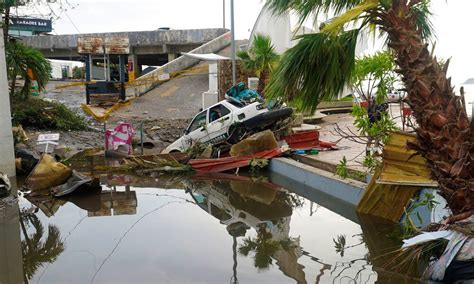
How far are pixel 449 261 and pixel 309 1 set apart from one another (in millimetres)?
3627

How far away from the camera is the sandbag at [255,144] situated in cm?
1298

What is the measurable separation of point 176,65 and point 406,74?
29.9 m

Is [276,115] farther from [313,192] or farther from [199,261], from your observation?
[199,261]

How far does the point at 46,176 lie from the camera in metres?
10.9

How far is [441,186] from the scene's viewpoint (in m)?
4.96

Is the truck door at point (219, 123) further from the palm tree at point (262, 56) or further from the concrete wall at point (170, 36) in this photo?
the concrete wall at point (170, 36)

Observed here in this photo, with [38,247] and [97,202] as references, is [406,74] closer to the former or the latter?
[38,247]

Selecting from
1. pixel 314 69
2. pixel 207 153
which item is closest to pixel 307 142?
pixel 207 153

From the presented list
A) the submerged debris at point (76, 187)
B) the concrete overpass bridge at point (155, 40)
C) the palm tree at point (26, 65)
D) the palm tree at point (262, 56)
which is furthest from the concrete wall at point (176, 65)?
the submerged debris at point (76, 187)

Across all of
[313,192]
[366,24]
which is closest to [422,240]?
[366,24]

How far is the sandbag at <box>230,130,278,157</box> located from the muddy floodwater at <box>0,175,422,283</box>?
255 cm

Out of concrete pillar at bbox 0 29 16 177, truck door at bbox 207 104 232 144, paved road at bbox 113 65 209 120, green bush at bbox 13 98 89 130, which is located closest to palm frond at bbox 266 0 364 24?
truck door at bbox 207 104 232 144

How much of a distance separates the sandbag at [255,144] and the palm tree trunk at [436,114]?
25.2 ft

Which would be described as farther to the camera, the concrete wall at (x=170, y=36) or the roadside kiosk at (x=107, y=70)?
the concrete wall at (x=170, y=36)
